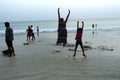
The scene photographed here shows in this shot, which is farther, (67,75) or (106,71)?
(106,71)

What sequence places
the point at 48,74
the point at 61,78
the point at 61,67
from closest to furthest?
the point at 61,78
the point at 48,74
the point at 61,67

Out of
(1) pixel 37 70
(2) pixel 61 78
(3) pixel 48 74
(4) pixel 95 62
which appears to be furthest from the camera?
(4) pixel 95 62

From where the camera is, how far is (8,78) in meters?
9.32

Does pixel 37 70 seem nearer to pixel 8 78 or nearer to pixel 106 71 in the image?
pixel 8 78

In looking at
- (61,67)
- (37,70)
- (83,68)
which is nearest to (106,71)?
(83,68)

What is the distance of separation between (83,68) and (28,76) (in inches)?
100

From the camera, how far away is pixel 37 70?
1052cm

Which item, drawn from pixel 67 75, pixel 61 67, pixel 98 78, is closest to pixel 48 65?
pixel 61 67

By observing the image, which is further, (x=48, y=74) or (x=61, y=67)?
(x=61, y=67)

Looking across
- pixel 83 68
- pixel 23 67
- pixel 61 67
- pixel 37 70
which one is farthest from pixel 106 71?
pixel 23 67

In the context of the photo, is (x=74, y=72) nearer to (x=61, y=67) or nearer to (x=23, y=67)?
(x=61, y=67)

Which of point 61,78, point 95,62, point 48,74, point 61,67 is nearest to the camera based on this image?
point 61,78

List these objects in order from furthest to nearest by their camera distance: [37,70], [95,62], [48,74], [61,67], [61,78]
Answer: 1. [95,62]
2. [61,67]
3. [37,70]
4. [48,74]
5. [61,78]

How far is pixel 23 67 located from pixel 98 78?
3589 mm
